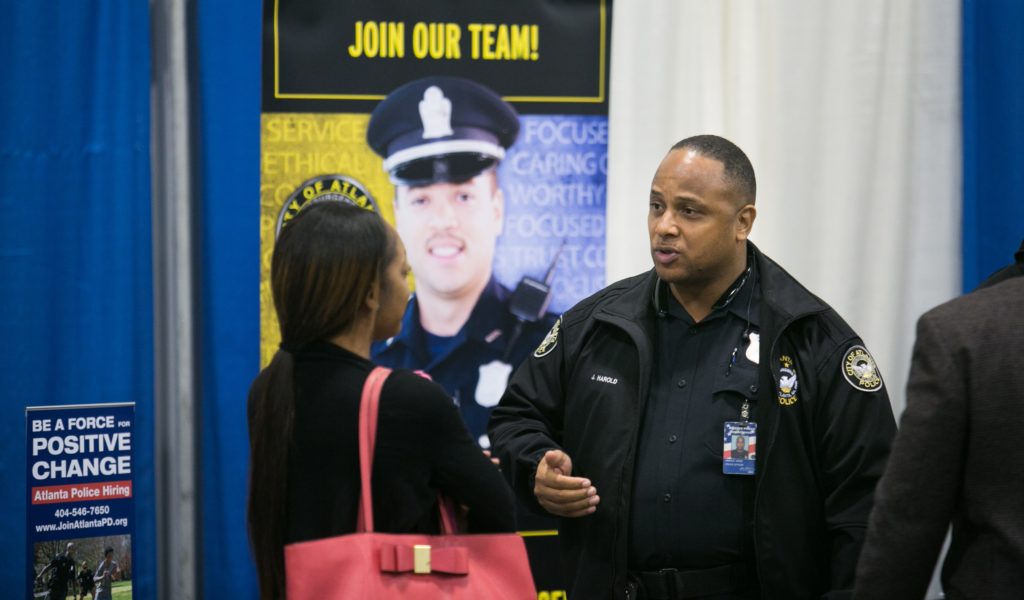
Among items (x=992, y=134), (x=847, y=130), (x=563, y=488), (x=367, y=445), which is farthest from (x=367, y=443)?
(x=992, y=134)

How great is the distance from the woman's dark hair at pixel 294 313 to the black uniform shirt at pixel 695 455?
872 millimetres

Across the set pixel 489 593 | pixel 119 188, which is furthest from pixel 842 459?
pixel 119 188

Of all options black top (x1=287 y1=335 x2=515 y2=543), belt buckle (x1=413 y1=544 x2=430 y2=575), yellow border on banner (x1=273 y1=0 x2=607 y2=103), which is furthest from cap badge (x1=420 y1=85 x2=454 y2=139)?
belt buckle (x1=413 y1=544 x2=430 y2=575)

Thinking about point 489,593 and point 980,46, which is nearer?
point 489,593

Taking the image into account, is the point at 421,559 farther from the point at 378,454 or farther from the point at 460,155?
the point at 460,155

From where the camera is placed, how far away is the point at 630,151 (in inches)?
151

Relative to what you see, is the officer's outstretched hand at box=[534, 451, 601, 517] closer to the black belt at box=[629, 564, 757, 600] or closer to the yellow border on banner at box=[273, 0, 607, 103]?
the black belt at box=[629, 564, 757, 600]

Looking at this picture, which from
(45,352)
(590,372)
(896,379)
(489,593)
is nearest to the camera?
(489,593)

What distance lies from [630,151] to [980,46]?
1421 millimetres

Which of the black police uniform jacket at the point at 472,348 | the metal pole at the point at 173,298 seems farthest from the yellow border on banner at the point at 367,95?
the black police uniform jacket at the point at 472,348

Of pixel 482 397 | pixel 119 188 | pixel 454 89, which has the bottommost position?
pixel 482 397

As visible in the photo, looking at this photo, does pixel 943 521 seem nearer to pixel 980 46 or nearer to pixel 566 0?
pixel 566 0

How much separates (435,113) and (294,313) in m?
1.98

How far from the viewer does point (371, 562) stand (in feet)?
5.94
